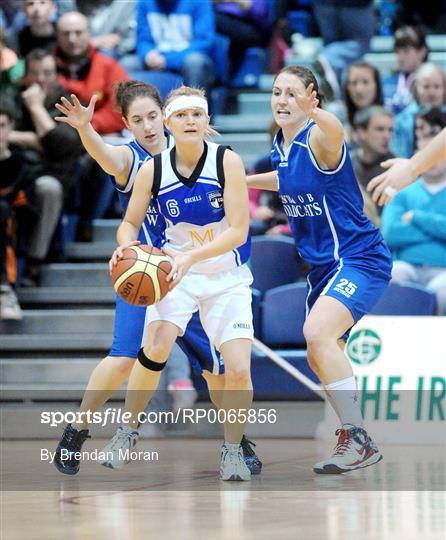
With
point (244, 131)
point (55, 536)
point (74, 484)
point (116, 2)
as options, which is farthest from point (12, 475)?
point (116, 2)

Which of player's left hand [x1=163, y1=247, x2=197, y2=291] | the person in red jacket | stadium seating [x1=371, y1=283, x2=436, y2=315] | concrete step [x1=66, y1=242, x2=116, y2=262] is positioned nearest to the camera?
player's left hand [x1=163, y1=247, x2=197, y2=291]

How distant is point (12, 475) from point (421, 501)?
84.7 inches

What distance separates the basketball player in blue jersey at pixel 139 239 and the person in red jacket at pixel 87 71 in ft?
11.4

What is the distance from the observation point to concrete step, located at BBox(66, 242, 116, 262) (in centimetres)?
994

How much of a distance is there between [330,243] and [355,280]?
10.3 inches

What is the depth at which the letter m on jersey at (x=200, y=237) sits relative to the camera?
606 centimetres

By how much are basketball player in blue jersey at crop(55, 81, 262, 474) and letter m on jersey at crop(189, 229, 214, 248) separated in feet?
0.86

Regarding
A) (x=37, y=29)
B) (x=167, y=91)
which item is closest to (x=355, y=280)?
(x=167, y=91)

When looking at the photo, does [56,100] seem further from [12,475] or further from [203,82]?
[12,475]

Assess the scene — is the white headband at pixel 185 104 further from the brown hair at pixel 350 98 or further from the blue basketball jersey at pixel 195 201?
the brown hair at pixel 350 98

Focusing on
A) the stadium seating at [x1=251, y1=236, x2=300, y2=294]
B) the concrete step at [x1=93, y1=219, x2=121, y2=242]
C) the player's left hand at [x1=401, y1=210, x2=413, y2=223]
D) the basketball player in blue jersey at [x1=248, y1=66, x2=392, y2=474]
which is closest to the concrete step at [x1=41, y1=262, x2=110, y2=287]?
the concrete step at [x1=93, y1=219, x2=121, y2=242]

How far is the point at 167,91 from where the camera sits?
1038 centimetres

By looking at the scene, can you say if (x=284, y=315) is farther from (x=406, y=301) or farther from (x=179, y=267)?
(x=179, y=267)

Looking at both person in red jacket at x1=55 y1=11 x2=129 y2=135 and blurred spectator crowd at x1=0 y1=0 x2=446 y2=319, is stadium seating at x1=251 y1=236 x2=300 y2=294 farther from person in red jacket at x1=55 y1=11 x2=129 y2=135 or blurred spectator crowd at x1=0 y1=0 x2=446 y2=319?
person in red jacket at x1=55 y1=11 x2=129 y2=135
